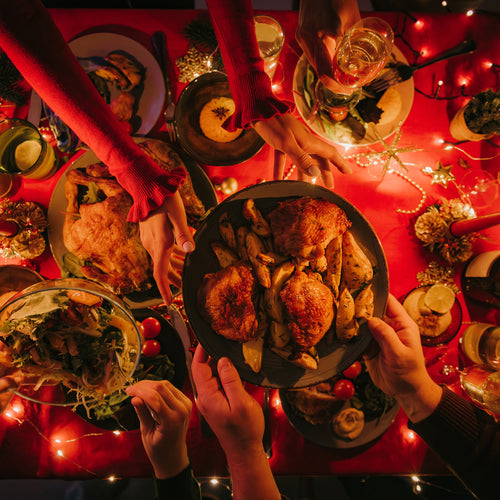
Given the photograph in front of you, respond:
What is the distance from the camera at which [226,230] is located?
139 centimetres

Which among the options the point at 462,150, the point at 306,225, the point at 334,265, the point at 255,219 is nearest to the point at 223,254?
the point at 255,219

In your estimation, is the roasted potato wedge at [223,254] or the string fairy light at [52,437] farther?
the string fairy light at [52,437]

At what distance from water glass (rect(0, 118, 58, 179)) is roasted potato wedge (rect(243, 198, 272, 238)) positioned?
109 cm

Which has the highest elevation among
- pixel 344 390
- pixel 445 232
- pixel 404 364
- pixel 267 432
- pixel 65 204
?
pixel 65 204

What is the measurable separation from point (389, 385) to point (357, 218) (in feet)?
2.64

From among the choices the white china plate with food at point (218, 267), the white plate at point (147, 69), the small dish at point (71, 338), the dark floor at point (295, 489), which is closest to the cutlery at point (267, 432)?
the dark floor at point (295, 489)

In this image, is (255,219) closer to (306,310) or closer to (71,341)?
(306,310)

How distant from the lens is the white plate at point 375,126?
1.72 m

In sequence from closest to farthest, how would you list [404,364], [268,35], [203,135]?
[404,364] < [203,135] < [268,35]

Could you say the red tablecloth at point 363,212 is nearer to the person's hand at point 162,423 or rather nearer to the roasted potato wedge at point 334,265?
the person's hand at point 162,423

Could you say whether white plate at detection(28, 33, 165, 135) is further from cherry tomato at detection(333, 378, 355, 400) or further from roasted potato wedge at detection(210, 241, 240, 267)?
cherry tomato at detection(333, 378, 355, 400)

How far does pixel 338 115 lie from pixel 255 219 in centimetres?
79

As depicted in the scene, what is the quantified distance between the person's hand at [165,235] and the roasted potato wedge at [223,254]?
0.10m

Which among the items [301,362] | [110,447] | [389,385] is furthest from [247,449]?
[110,447]
